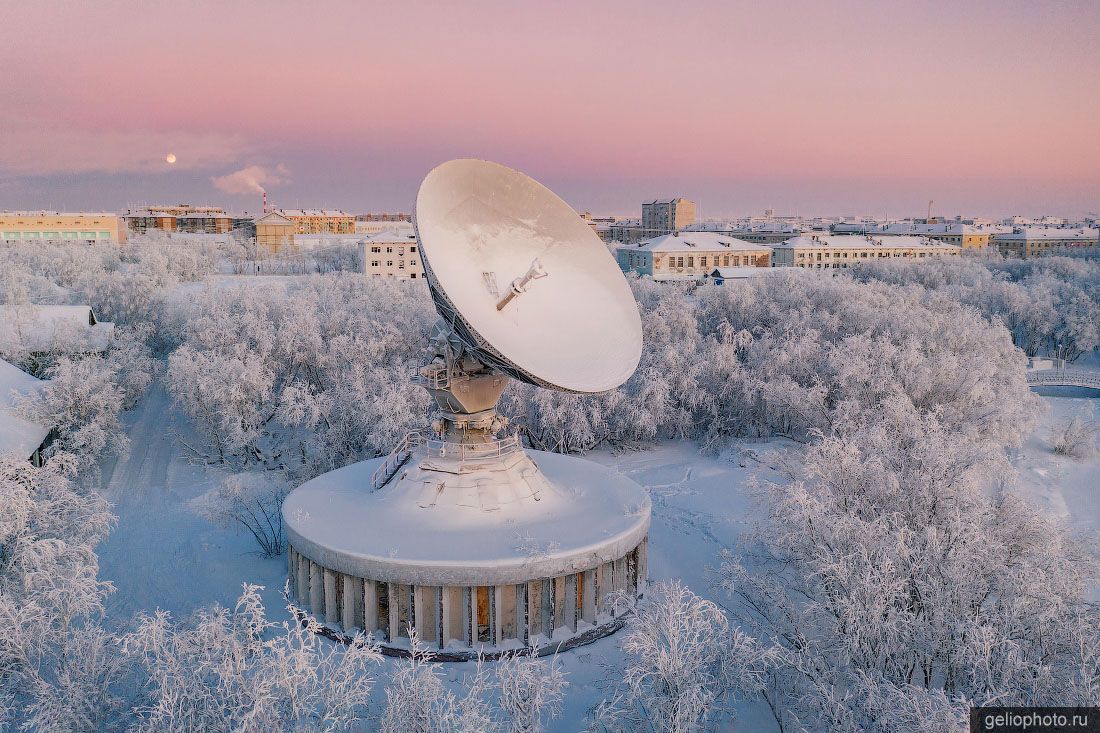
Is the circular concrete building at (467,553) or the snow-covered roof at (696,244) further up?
the snow-covered roof at (696,244)

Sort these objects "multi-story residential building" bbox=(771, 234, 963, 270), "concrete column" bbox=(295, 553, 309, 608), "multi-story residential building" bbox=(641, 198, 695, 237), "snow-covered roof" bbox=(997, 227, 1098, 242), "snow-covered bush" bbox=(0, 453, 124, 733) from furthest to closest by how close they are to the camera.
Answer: "multi-story residential building" bbox=(641, 198, 695, 237) < "snow-covered roof" bbox=(997, 227, 1098, 242) < "multi-story residential building" bbox=(771, 234, 963, 270) < "concrete column" bbox=(295, 553, 309, 608) < "snow-covered bush" bbox=(0, 453, 124, 733)

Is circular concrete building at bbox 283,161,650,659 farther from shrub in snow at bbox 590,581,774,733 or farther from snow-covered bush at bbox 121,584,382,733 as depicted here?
snow-covered bush at bbox 121,584,382,733

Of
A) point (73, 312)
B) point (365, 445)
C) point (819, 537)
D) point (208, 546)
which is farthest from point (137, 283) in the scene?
point (819, 537)

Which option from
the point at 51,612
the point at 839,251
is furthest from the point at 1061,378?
the point at 51,612

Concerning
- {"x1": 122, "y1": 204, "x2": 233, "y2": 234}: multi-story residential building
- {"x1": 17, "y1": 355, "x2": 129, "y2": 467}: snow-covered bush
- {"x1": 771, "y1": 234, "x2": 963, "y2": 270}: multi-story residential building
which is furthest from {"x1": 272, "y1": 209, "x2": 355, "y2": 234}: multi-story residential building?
{"x1": 17, "y1": 355, "x2": 129, "y2": 467}: snow-covered bush

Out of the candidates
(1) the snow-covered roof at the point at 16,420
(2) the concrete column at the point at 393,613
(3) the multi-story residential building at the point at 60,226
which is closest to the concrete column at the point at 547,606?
(2) the concrete column at the point at 393,613

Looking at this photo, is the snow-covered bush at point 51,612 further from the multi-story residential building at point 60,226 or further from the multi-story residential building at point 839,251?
the multi-story residential building at point 60,226
